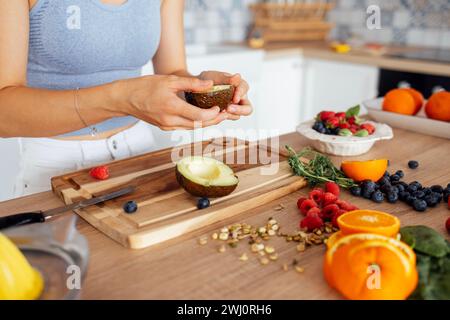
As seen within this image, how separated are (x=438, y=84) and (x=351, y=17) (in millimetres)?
1312

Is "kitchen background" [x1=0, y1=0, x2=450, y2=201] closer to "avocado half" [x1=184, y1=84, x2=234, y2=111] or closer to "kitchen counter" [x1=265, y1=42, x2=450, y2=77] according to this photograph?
"kitchen counter" [x1=265, y1=42, x2=450, y2=77]

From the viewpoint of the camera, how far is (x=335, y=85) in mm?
3211

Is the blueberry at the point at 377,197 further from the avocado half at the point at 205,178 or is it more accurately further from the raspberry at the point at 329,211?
the avocado half at the point at 205,178

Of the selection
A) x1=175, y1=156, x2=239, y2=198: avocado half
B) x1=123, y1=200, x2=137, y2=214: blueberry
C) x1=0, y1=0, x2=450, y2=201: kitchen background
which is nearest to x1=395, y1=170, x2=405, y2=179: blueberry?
x1=175, y1=156, x2=239, y2=198: avocado half

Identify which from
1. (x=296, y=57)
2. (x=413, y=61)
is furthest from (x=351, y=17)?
(x=413, y=61)

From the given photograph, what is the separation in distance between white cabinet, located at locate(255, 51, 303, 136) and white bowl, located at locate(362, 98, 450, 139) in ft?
5.18

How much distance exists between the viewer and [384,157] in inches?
50.8

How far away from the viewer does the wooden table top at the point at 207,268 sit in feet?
2.27

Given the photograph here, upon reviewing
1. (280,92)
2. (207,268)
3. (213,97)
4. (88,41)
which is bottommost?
(280,92)

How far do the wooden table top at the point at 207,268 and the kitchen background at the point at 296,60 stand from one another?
1805 millimetres

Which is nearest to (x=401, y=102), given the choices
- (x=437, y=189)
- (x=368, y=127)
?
(x=368, y=127)

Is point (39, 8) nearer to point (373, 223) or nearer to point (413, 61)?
point (373, 223)

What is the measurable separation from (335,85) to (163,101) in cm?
247

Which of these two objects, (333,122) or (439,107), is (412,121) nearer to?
(439,107)
